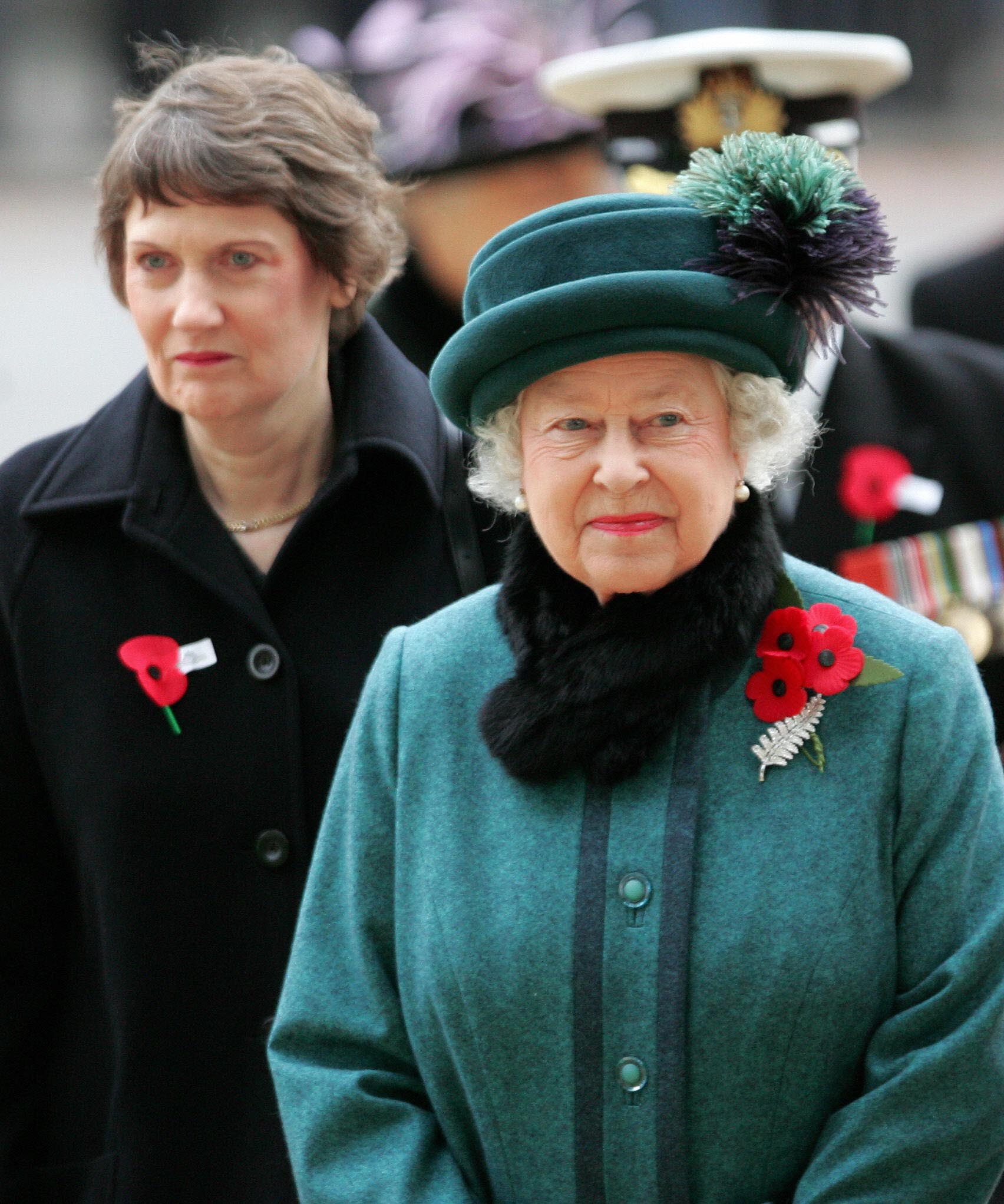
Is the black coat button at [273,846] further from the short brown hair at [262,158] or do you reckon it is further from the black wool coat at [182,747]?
the short brown hair at [262,158]

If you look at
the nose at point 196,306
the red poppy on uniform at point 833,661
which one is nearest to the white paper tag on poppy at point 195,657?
the nose at point 196,306

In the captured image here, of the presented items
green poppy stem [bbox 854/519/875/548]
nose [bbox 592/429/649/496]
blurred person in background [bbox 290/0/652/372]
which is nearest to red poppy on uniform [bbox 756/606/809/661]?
nose [bbox 592/429/649/496]

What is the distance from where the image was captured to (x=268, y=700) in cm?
271

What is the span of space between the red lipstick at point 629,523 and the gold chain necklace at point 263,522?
2.90 ft

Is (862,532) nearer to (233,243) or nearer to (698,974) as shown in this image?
(233,243)

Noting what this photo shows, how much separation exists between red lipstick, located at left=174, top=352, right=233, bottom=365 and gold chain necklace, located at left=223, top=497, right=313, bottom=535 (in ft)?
0.96

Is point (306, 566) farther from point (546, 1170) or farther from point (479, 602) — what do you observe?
point (546, 1170)

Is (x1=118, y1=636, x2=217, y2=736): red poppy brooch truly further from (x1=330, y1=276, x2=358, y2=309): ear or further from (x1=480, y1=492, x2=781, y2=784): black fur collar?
(x1=480, y1=492, x2=781, y2=784): black fur collar

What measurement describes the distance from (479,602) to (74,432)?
97 cm

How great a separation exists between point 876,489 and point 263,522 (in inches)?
70.5

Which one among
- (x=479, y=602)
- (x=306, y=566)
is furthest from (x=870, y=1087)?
(x=306, y=566)

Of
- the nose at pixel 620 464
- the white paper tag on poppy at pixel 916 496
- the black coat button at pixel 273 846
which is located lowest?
the black coat button at pixel 273 846

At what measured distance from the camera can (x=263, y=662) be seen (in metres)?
2.72

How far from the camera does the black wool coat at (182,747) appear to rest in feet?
8.87
